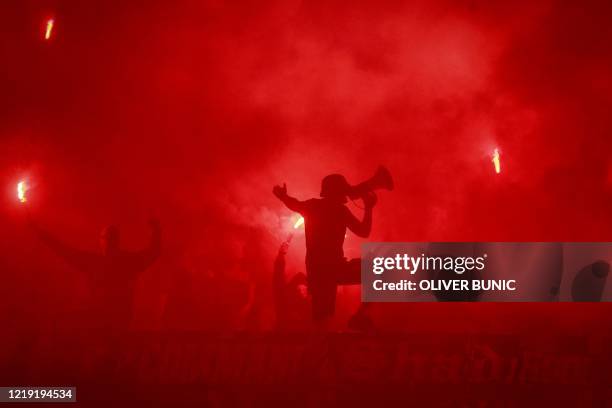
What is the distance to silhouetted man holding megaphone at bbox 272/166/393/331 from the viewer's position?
7.58 meters

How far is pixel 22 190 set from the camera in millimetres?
10273

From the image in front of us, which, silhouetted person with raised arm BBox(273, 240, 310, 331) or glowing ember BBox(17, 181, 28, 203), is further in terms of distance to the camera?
glowing ember BBox(17, 181, 28, 203)

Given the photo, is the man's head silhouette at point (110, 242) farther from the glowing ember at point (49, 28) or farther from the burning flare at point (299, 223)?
the glowing ember at point (49, 28)

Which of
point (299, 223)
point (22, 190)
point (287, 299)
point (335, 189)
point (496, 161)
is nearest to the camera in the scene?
point (335, 189)

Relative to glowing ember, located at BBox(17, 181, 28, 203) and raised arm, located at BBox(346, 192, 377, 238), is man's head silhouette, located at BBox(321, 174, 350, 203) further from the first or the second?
glowing ember, located at BBox(17, 181, 28, 203)

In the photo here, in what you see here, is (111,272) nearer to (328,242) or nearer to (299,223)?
(328,242)

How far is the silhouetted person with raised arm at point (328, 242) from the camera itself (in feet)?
24.9

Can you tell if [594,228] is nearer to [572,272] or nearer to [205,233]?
[572,272]

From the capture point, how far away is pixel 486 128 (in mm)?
12508

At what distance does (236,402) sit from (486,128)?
8.35 meters

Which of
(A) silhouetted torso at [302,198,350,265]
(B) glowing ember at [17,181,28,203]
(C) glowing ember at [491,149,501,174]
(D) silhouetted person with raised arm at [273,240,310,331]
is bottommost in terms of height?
(D) silhouetted person with raised arm at [273,240,310,331]

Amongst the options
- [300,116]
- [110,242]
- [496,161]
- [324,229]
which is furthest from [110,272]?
[496,161]

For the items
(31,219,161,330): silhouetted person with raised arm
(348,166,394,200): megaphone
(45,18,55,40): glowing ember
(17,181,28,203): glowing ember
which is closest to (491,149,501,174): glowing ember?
(348,166,394,200): megaphone

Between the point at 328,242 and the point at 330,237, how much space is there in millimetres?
69
